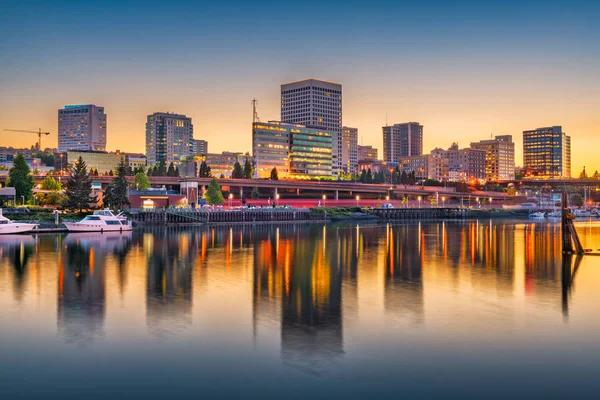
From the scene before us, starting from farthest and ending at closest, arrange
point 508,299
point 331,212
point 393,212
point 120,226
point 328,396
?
point 393,212
point 331,212
point 120,226
point 508,299
point 328,396

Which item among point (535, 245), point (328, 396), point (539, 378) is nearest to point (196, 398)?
point (328, 396)

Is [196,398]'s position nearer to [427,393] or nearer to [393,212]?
[427,393]

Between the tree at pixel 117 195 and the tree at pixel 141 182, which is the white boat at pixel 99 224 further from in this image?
the tree at pixel 141 182

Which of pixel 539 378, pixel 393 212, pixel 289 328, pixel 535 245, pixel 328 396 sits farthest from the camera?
pixel 393 212

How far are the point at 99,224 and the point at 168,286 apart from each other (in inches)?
2177

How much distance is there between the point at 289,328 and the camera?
24234 mm

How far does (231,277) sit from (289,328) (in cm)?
1625

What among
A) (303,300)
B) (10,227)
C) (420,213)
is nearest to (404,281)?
(303,300)

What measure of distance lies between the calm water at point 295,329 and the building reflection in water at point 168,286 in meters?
0.13

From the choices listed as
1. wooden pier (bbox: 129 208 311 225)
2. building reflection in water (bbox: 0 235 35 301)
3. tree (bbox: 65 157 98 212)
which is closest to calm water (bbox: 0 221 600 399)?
building reflection in water (bbox: 0 235 35 301)

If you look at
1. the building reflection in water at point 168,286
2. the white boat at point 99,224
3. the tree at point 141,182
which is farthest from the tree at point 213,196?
the building reflection in water at point 168,286

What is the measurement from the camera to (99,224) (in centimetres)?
8581

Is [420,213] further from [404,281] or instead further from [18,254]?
[404,281]

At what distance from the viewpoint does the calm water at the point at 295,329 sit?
17.8 metres
